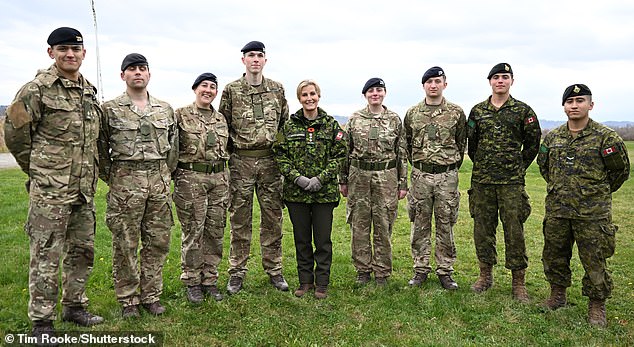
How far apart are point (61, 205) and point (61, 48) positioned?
1594mm

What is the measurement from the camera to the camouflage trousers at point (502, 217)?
20.0 ft

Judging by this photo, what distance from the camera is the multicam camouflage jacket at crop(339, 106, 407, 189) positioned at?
255 inches

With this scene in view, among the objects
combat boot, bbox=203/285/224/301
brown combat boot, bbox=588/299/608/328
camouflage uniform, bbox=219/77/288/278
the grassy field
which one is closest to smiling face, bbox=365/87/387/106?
camouflage uniform, bbox=219/77/288/278

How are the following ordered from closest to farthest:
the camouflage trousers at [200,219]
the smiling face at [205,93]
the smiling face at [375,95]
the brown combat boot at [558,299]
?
1. the camouflage trousers at [200,219]
2. the smiling face at [205,93]
3. the brown combat boot at [558,299]
4. the smiling face at [375,95]

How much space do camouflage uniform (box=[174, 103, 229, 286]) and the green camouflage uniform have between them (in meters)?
4.18

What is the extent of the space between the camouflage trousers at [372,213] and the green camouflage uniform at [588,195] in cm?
204

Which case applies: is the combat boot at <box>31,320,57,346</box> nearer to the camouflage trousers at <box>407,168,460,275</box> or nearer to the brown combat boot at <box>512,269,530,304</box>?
the camouflage trousers at <box>407,168,460,275</box>

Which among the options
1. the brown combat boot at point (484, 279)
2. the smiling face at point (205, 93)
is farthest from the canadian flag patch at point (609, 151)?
the smiling face at point (205, 93)

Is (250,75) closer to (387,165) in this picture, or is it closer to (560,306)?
(387,165)

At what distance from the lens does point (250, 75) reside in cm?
636

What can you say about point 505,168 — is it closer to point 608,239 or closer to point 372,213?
point 608,239

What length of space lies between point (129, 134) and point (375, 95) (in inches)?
130

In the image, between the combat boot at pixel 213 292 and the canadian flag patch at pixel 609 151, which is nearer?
the canadian flag patch at pixel 609 151

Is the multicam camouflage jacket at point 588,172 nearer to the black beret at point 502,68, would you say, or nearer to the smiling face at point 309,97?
the black beret at point 502,68
